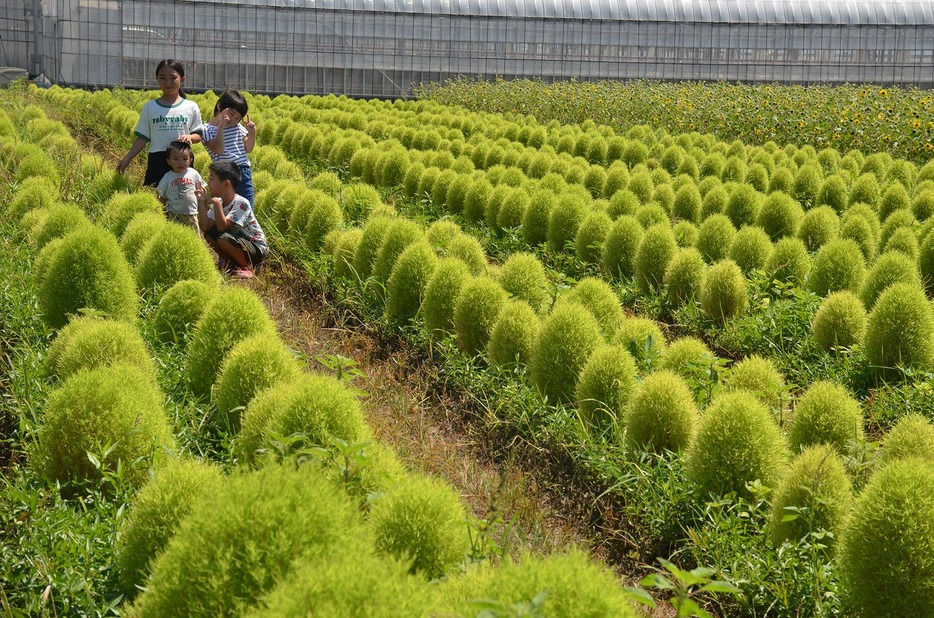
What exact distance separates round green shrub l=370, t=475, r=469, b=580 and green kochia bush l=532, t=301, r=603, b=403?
6.91ft

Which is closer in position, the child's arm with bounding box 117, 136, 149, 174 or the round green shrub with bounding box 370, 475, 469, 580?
the round green shrub with bounding box 370, 475, 469, 580

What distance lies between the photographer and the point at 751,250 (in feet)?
23.5

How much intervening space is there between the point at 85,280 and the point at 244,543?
3067 millimetres

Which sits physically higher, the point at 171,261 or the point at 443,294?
the point at 171,261

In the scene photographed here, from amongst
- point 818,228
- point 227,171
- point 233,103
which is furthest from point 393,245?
point 818,228

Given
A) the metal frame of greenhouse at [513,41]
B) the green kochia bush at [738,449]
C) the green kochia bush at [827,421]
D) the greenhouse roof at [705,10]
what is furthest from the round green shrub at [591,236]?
the greenhouse roof at [705,10]

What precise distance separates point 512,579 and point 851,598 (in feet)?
5.31

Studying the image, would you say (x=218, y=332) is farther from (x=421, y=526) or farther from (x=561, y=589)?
(x=561, y=589)

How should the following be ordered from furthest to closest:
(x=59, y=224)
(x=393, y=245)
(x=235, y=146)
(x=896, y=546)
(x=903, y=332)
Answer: (x=235, y=146) → (x=393, y=245) → (x=59, y=224) → (x=903, y=332) → (x=896, y=546)

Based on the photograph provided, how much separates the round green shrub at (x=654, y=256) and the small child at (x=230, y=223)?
9.15 ft

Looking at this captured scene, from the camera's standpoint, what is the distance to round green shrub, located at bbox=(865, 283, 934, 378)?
5273 mm

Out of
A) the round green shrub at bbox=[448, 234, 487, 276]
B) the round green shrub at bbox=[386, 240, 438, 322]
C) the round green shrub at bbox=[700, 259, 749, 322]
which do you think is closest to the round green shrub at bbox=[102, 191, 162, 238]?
the round green shrub at bbox=[386, 240, 438, 322]

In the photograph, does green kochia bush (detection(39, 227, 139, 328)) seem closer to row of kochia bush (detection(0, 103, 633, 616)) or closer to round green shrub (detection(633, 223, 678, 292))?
row of kochia bush (detection(0, 103, 633, 616))

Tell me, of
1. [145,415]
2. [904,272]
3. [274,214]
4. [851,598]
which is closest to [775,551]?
[851,598]
